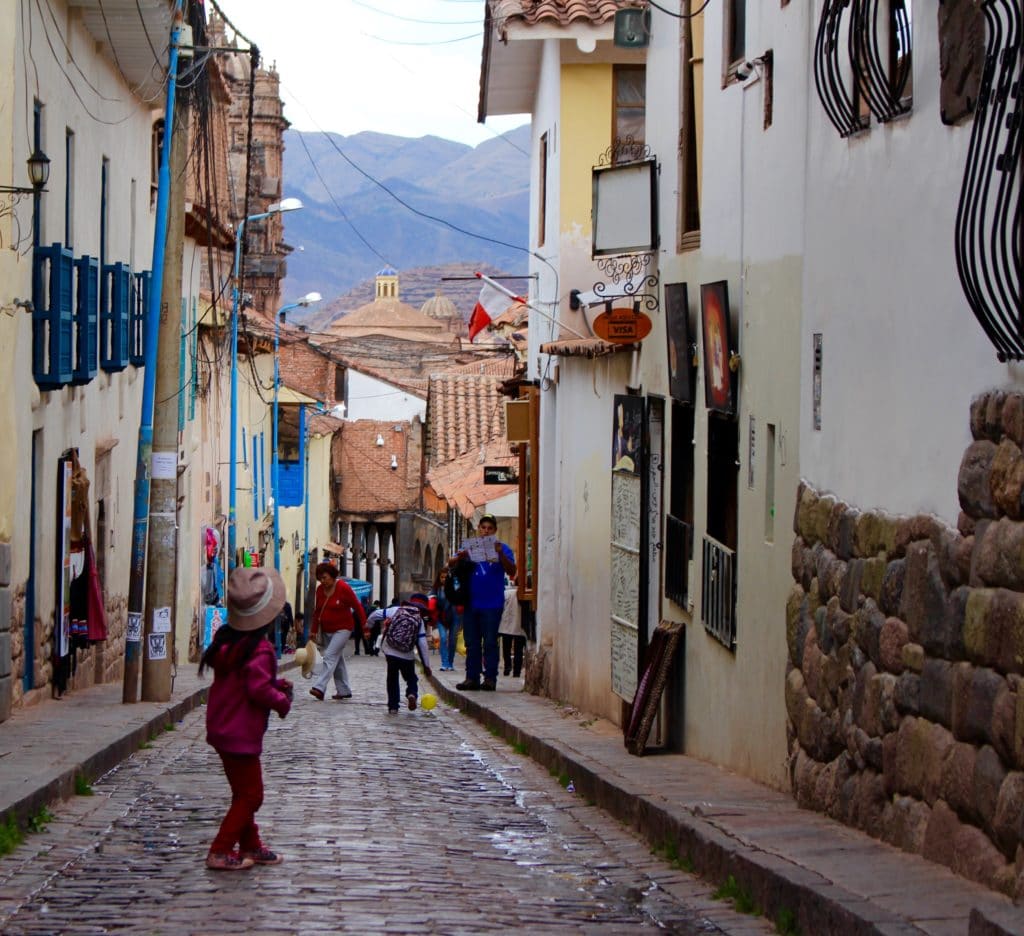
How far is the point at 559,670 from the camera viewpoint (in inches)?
845

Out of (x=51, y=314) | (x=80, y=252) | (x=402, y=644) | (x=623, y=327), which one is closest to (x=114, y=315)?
(x=80, y=252)

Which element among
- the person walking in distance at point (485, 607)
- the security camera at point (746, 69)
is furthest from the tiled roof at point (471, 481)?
the security camera at point (746, 69)

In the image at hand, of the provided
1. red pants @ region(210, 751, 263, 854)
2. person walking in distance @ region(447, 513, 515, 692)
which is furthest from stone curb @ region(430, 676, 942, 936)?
person walking in distance @ region(447, 513, 515, 692)

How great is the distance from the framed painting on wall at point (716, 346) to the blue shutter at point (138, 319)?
10.4 m

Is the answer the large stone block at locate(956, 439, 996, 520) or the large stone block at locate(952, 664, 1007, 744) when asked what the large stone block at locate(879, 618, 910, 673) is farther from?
the large stone block at locate(956, 439, 996, 520)

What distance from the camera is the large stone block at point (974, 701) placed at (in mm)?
6918

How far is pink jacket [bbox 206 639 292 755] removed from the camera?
9.32 m

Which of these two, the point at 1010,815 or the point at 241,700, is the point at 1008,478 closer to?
the point at 1010,815

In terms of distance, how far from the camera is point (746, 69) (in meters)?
12.2

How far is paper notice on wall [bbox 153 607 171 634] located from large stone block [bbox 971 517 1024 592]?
492 inches

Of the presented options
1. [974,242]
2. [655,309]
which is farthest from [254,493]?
[974,242]

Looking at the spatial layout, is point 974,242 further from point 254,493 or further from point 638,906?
point 254,493

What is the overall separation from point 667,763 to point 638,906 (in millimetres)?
4515

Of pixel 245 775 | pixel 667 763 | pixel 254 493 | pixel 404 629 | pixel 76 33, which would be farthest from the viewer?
pixel 254 493
